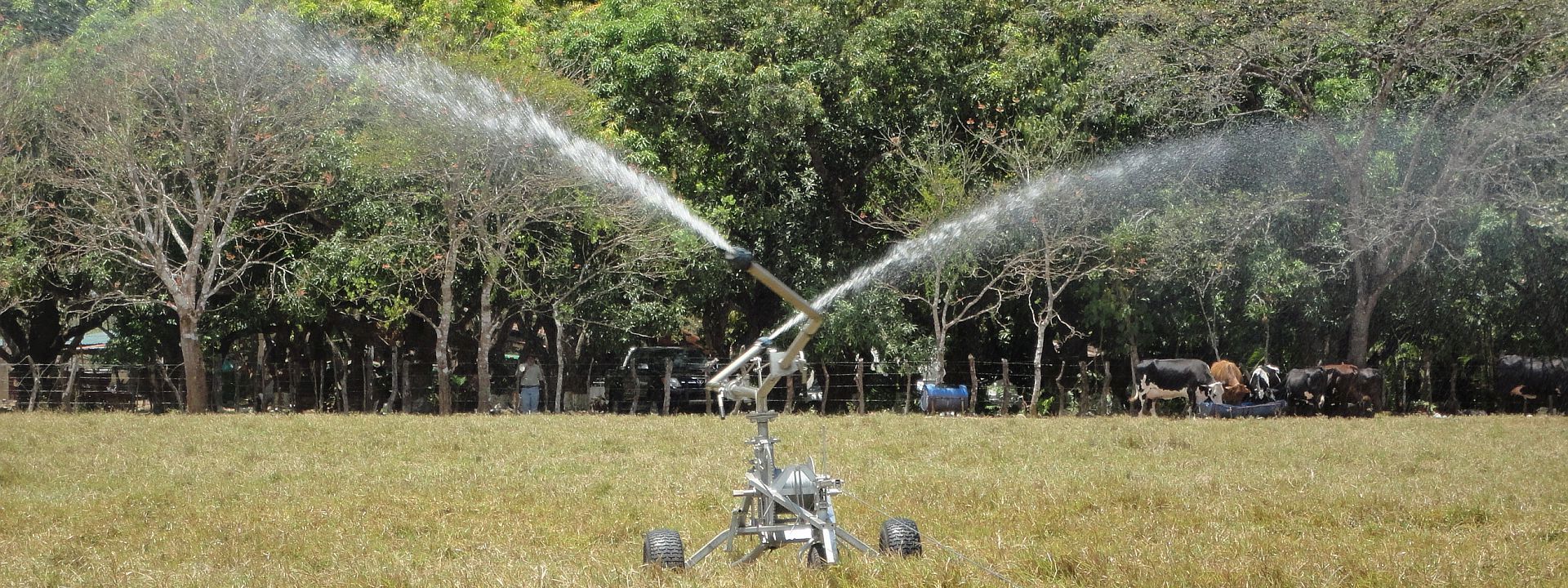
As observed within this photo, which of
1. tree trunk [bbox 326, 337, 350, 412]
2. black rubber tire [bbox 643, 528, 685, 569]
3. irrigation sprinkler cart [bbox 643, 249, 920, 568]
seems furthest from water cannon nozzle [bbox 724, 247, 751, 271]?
tree trunk [bbox 326, 337, 350, 412]

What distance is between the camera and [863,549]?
260 inches

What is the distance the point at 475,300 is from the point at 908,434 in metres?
13.0

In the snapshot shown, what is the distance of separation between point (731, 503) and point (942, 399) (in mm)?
13579

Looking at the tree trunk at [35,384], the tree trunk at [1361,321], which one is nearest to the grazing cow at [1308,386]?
the tree trunk at [1361,321]

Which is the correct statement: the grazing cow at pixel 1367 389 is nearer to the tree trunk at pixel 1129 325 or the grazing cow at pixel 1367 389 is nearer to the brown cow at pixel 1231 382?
the brown cow at pixel 1231 382

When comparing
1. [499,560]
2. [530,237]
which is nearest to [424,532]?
[499,560]

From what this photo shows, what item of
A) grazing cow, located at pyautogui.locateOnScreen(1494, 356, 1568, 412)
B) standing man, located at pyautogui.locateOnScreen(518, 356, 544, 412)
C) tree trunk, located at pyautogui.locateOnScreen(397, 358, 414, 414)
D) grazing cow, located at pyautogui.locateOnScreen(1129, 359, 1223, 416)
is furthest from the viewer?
standing man, located at pyautogui.locateOnScreen(518, 356, 544, 412)

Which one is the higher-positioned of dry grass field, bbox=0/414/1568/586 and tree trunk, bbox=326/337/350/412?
tree trunk, bbox=326/337/350/412

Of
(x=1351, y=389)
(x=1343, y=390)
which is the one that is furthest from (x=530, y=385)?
(x=1351, y=389)

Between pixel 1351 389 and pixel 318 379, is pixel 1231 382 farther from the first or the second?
→ pixel 318 379

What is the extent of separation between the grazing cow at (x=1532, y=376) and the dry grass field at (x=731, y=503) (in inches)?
396

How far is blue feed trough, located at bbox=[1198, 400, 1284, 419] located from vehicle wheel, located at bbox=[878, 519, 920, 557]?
15987 mm

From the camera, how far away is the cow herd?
2258cm

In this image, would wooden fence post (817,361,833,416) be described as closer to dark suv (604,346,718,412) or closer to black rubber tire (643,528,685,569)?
dark suv (604,346,718,412)
